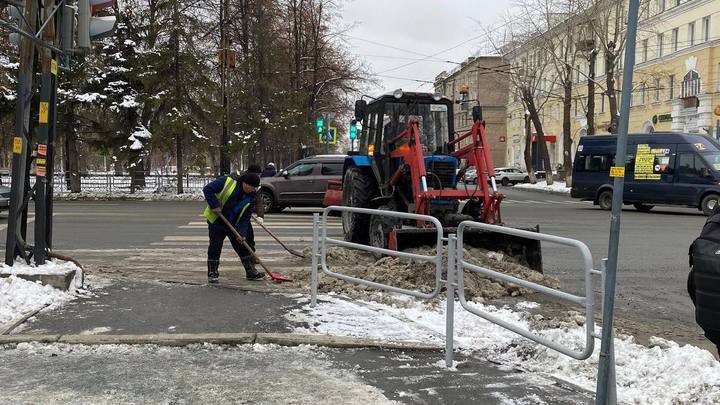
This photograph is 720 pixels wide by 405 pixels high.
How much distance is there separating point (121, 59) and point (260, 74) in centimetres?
646

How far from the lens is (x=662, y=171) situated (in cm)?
2123

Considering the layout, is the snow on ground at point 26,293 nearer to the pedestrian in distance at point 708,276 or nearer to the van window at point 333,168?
the pedestrian in distance at point 708,276

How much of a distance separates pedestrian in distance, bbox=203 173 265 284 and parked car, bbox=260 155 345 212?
11652 mm

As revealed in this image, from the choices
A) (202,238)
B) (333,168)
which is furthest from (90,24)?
(333,168)

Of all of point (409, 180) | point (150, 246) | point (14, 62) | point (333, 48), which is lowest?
point (150, 246)

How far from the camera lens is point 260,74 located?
3020cm

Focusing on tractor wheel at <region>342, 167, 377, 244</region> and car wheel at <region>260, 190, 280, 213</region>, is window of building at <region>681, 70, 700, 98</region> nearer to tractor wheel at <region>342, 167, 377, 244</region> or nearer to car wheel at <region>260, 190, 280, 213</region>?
car wheel at <region>260, 190, 280, 213</region>

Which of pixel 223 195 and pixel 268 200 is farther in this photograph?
pixel 268 200

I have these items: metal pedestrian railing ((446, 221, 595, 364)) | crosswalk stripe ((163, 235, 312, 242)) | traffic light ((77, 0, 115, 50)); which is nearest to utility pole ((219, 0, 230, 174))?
crosswalk stripe ((163, 235, 312, 242))

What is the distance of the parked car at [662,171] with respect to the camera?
66.3 ft

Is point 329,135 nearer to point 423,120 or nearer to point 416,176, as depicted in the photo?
point 423,120

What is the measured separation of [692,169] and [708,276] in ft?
64.6

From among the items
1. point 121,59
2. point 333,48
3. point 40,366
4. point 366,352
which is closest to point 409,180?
point 366,352

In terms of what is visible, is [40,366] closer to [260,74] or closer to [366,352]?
[366,352]
